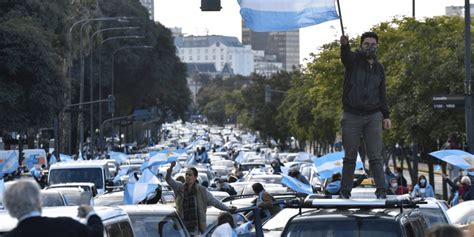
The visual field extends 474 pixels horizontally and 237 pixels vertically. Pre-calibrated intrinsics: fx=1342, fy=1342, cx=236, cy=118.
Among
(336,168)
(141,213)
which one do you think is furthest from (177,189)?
(336,168)

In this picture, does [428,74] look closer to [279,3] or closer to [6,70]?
[6,70]

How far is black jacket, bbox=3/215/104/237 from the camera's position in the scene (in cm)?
760

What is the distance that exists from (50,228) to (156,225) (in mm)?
5375

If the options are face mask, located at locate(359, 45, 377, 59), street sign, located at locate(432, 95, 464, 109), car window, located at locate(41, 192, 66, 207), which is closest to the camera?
face mask, located at locate(359, 45, 377, 59)

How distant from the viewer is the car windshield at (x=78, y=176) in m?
33.5

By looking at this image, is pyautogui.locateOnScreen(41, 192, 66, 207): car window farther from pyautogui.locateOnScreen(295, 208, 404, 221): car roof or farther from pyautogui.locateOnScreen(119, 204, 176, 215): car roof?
pyautogui.locateOnScreen(295, 208, 404, 221): car roof

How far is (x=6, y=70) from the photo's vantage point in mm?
47844

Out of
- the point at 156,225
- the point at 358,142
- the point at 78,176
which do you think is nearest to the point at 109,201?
the point at 156,225

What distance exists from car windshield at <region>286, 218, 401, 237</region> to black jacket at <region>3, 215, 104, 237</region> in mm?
2999

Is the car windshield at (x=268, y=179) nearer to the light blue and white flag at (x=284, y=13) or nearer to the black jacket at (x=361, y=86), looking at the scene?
the light blue and white flag at (x=284, y=13)

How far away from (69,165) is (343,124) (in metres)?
21.9

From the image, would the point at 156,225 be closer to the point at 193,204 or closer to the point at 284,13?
the point at 193,204

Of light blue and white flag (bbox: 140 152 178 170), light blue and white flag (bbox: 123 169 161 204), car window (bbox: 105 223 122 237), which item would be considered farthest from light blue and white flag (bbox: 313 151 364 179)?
car window (bbox: 105 223 122 237)

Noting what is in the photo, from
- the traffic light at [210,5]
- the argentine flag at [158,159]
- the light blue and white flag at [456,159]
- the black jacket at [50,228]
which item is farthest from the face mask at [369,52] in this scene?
the argentine flag at [158,159]
